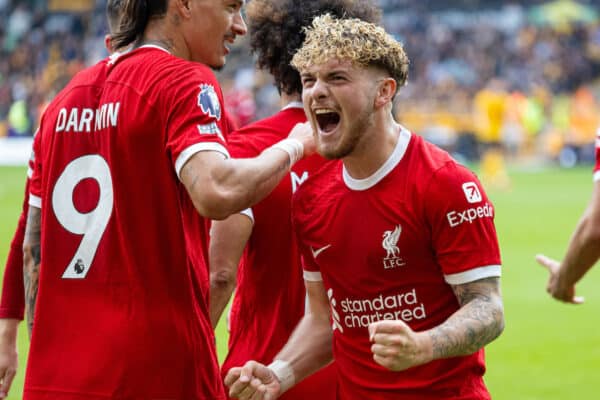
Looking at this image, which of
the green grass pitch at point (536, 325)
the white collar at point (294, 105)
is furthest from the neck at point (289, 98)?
the green grass pitch at point (536, 325)

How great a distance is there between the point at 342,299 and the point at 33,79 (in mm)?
40084

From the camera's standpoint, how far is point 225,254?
13.7 feet

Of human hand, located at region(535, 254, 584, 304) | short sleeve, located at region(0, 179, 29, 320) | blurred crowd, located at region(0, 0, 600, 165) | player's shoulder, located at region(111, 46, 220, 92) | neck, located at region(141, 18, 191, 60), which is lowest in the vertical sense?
blurred crowd, located at region(0, 0, 600, 165)

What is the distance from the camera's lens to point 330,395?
449cm

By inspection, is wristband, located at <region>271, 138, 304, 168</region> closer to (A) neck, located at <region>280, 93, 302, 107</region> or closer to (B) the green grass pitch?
(A) neck, located at <region>280, 93, 302, 107</region>

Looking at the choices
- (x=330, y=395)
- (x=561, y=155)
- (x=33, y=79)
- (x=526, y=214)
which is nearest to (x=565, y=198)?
(x=526, y=214)

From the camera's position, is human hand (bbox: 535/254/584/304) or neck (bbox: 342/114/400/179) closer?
neck (bbox: 342/114/400/179)

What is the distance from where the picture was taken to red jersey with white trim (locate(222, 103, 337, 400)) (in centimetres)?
434

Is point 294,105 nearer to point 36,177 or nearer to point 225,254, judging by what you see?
point 225,254

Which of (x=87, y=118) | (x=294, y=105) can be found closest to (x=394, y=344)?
(x=87, y=118)

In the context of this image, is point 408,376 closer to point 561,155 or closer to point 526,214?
point 526,214

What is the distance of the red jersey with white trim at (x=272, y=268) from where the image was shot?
4336 mm

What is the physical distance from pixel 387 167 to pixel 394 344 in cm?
87

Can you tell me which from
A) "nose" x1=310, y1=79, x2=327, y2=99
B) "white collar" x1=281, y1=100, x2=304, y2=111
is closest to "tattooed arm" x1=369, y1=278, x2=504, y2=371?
"nose" x1=310, y1=79, x2=327, y2=99
